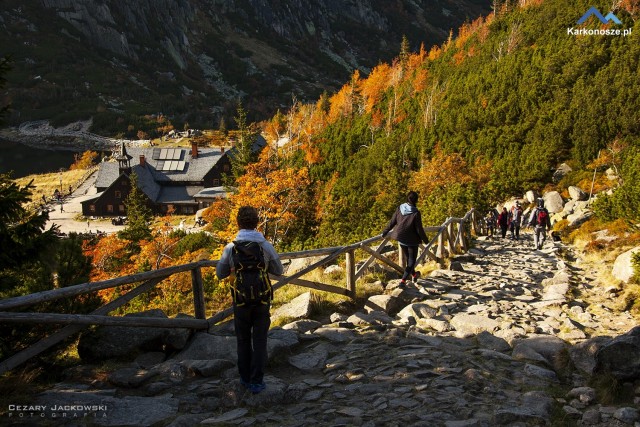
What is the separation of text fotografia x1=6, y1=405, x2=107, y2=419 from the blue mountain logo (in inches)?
2363

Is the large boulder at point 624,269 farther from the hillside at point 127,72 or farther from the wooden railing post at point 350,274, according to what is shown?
the hillside at point 127,72

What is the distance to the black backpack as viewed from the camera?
15.1 feet

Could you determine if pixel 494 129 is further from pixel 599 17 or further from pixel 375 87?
pixel 375 87

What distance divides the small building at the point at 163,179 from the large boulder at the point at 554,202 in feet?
139

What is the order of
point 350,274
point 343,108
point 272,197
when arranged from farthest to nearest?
point 343,108 → point 272,197 → point 350,274

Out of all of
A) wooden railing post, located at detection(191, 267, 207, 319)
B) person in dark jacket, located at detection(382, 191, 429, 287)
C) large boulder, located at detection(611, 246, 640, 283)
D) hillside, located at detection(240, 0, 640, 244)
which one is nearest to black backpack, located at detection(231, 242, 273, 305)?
wooden railing post, located at detection(191, 267, 207, 319)

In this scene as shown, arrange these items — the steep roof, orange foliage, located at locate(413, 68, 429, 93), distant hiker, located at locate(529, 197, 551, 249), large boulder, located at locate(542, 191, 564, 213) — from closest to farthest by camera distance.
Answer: distant hiker, located at locate(529, 197, 551, 249) < large boulder, located at locate(542, 191, 564, 213) < the steep roof < orange foliage, located at locate(413, 68, 429, 93)

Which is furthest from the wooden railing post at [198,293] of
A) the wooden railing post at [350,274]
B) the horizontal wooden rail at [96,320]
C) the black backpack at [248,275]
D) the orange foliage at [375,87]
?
the orange foliage at [375,87]

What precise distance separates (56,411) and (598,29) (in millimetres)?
58647

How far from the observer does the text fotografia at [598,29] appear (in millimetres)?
46206

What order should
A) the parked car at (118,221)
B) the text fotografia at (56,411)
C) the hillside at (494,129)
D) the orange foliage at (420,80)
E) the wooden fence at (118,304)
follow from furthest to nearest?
1. the orange foliage at (420,80)
2. the parked car at (118,221)
3. the hillside at (494,129)
4. the wooden fence at (118,304)
5. the text fotografia at (56,411)

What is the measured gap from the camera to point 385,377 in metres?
5.23

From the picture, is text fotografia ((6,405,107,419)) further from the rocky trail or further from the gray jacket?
the gray jacket

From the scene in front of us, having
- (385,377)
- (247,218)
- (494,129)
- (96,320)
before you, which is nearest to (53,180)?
(494,129)
